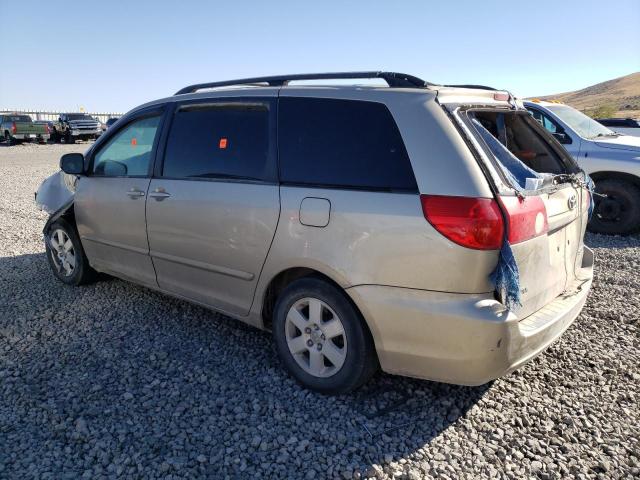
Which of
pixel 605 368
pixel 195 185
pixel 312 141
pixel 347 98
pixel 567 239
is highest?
pixel 347 98

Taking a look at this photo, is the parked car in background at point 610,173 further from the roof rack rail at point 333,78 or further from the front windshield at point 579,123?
the roof rack rail at point 333,78

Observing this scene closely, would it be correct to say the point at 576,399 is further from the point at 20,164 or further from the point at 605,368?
the point at 20,164

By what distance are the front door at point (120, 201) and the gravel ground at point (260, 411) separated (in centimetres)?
52

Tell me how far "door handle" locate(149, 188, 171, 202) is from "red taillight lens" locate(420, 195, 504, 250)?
A: 2123 mm

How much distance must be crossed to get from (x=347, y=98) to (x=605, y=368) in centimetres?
246

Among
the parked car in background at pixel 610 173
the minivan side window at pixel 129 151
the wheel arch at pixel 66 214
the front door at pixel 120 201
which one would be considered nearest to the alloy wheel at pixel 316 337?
the front door at pixel 120 201

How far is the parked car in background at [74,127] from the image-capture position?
29953 mm

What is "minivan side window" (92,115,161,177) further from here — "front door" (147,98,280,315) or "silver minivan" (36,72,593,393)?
"front door" (147,98,280,315)

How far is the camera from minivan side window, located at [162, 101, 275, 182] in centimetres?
332

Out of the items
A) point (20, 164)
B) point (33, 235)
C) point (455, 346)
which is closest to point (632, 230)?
point (455, 346)

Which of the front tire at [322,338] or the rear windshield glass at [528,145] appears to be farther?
the rear windshield glass at [528,145]

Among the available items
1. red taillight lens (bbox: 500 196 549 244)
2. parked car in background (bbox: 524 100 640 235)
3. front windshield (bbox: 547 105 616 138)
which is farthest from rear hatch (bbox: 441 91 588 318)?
front windshield (bbox: 547 105 616 138)

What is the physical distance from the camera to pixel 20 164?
17.9 metres

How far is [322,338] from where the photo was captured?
3.06 metres
